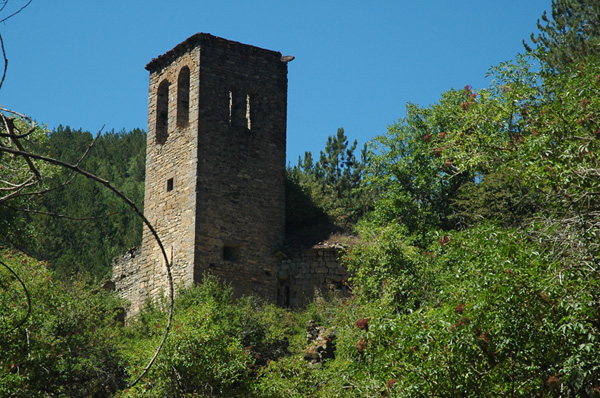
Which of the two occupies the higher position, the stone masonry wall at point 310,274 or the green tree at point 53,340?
the stone masonry wall at point 310,274

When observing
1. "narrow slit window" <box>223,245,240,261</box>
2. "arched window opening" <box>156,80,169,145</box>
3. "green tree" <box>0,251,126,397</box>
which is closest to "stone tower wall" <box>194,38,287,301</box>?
"narrow slit window" <box>223,245,240,261</box>

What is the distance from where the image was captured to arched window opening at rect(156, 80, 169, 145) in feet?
78.7

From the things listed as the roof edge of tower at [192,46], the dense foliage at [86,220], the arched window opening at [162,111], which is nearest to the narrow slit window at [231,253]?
the arched window opening at [162,111]

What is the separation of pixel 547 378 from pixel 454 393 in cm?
121

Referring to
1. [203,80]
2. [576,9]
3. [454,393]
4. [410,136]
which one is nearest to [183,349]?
[454,393]

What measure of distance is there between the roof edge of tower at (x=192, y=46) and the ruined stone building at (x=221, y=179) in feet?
0.09

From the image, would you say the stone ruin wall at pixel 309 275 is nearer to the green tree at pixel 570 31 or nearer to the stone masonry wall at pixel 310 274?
the stone masonry wall at pixel 310 274

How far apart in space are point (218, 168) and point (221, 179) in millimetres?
304

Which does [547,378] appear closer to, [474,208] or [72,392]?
[72,392]

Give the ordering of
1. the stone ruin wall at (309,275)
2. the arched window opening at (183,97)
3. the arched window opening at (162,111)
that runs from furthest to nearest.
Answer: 1. the arched window opening at (162,111)
2. the arched window opening at (183,97)
3. the stone ruin wall at (309,275)

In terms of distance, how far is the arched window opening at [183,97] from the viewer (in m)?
23.2

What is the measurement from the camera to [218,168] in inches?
877

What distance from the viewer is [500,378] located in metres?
10.7

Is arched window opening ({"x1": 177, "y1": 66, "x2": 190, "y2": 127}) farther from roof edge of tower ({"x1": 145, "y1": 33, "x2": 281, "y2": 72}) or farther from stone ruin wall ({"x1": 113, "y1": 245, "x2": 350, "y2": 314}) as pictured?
stone ruin wall ({"x1": 113, "y1": 245, "x2": 350, "y2": 314})
